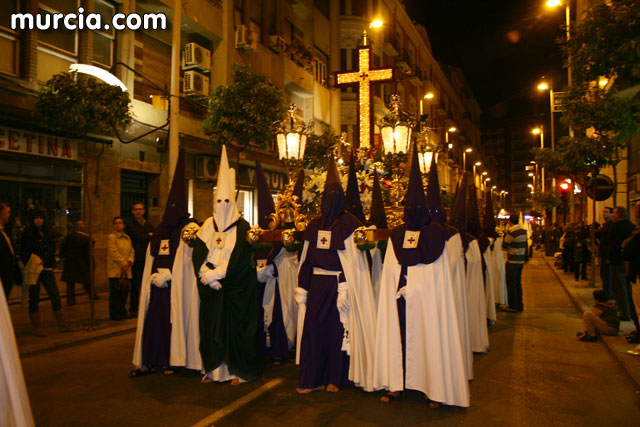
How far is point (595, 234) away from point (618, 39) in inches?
397

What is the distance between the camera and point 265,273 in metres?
7.01

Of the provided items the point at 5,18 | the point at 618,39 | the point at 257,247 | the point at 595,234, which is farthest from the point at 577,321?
the point at 5,18

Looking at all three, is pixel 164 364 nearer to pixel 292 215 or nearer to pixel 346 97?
pixel 292 215

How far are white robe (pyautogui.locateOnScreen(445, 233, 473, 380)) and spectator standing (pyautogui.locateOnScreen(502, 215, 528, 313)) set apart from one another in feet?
18.7

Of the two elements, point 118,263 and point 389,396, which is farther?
point 118,263

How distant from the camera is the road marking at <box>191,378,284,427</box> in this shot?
4.80m

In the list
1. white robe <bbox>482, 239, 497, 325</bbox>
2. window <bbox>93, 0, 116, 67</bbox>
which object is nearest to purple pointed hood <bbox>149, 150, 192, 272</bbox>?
white robe <bbox>482, 239, 497, 325</bbox>

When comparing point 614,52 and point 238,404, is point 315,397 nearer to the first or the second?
point 238,404

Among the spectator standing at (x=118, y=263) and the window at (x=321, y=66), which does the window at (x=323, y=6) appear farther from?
the spectator standing at (x=118, y=263)

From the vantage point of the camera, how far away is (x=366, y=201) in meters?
8.66

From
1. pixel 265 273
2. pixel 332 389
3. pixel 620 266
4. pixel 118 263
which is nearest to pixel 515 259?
pixel 620 266

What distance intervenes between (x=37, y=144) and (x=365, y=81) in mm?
8013

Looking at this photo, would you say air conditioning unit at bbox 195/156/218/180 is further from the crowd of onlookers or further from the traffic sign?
the traffic sign

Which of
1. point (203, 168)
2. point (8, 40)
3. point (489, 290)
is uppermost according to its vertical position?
point (8, 40)
